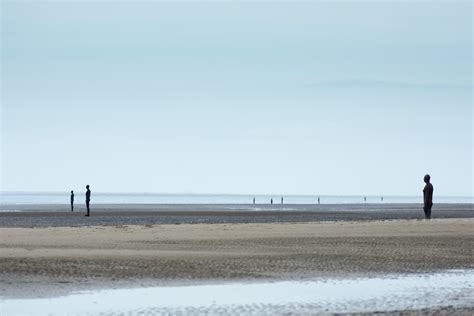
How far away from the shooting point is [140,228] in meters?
36.1

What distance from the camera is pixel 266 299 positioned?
1698cm

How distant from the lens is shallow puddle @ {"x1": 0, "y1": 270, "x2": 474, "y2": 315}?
1563cm

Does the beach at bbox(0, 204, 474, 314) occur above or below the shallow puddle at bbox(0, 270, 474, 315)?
above

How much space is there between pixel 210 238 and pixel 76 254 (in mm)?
7421

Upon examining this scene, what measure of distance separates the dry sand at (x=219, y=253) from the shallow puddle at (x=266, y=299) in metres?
1.16

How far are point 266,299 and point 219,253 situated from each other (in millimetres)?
9185

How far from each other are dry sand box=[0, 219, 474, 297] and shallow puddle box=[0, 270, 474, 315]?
3.80 feet

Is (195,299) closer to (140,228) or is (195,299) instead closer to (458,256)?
(458,256)

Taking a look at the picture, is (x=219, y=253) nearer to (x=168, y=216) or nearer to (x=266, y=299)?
(x=266, y=299)

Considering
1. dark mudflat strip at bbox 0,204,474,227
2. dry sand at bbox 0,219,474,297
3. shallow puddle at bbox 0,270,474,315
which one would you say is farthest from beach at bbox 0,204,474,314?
dark mudflat strip at bbox 0,204,474,227

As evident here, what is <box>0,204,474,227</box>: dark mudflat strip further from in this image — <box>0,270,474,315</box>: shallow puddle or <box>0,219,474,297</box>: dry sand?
<box>0,270,474,315</box>: shallow puddle

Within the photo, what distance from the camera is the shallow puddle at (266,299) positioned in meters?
15.6

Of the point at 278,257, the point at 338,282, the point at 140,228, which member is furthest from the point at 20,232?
the point at 338,282

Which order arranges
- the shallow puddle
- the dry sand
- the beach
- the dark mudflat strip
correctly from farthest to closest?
the dark mudflat strip → the dry sand → the beach → the shallow puddle
